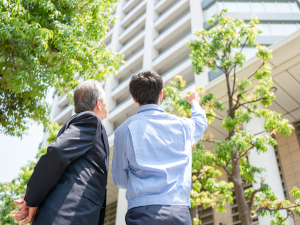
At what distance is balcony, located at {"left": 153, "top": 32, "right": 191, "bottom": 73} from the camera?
17.6 m

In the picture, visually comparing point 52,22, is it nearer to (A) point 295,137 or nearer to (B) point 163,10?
(A) point 295,137

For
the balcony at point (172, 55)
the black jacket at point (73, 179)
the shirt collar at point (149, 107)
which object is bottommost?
the black jacket at point (73, 179)

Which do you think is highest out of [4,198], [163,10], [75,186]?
[163,10]

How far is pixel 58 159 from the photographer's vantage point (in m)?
1.61

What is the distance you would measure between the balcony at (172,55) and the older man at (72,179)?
1631 centimetres

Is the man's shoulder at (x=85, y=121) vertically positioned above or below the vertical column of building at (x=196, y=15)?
below

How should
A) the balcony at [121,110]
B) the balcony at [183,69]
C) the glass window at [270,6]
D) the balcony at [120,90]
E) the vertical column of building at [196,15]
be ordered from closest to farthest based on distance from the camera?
the glass window at [270,6]
the balcony at [183,69]
the vertical column of building at [196,15]
the balcony at [121,110]
the balcony at [120,90]

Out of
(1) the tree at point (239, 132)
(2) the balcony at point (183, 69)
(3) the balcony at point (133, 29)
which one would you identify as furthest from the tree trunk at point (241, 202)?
(3) the balcony at point (133, 29)

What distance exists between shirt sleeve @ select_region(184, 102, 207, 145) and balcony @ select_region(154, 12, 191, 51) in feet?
56.8

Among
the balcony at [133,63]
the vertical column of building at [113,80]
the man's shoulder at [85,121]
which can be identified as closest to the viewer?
the man's shoulder at [85,121]

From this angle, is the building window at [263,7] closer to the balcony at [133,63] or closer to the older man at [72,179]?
the balcony at [133,63]

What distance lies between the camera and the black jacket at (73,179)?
157 centimetres

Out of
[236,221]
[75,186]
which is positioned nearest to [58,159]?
[75,186]

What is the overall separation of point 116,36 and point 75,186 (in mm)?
24961
